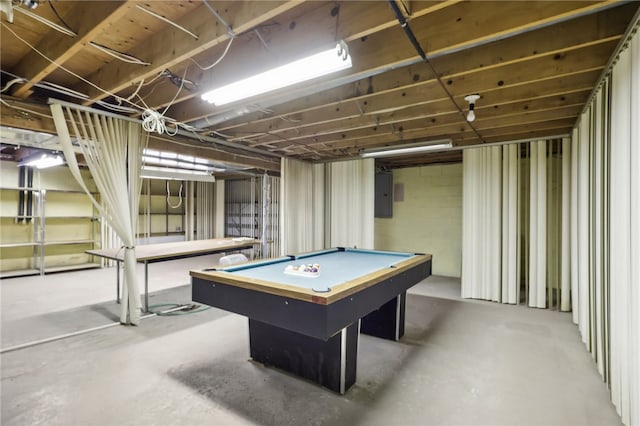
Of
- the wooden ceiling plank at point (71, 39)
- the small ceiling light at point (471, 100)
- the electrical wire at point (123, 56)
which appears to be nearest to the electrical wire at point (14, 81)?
the wooden ceiling plank at point (71, 39)

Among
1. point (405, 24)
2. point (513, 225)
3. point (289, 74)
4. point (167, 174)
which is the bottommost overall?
point (513, 225)

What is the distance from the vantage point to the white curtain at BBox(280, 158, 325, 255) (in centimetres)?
581

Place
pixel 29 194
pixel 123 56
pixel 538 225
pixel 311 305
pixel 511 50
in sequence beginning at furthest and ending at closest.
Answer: pixel 29 194, pixel 538 225, pixel 123 56, pixel 511 50, pixel 311 305

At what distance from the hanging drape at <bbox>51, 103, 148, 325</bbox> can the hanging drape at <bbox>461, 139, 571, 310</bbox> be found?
189 inches

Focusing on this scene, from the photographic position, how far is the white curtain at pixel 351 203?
577 centimetres

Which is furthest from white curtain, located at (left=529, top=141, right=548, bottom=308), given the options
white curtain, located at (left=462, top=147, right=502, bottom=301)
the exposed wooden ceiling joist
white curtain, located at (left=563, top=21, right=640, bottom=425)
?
white curtain, located at (left=563, top=21, right=640, bottom=425)

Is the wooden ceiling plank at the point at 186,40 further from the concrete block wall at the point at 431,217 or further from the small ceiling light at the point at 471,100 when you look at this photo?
the concrete block wall at the point at 431,217

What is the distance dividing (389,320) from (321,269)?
1.01 m

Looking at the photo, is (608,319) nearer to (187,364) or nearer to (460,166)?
(187,364)

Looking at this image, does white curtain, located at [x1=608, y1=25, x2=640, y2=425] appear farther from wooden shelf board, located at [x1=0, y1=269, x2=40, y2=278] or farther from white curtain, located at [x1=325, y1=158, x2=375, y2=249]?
wooden shelf board, located at [x1=0, y1=269, x2=40, y2=278]

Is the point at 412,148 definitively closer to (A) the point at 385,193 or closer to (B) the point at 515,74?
(B) the point at 515,74

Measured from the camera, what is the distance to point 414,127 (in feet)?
13.3

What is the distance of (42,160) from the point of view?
5.65 meters

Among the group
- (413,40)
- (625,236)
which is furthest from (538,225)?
(413,40)
